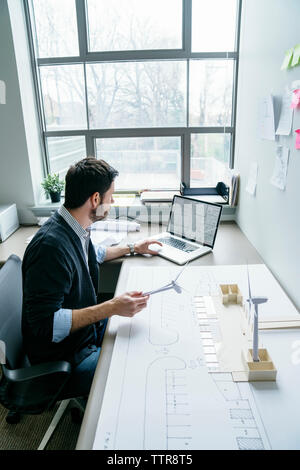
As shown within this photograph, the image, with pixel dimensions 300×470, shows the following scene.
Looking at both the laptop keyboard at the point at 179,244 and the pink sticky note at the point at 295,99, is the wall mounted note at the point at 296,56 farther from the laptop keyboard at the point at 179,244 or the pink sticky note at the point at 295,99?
the laptop keyboard at the point at 179,244

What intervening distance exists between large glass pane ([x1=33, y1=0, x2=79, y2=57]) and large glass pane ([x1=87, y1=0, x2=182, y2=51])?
0.13 m

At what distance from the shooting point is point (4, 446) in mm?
1437

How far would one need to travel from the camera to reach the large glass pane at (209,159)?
2402mm

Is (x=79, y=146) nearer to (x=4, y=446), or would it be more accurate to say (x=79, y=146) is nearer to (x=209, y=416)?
(x=4, y=446)

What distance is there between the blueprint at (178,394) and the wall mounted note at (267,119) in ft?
2.57

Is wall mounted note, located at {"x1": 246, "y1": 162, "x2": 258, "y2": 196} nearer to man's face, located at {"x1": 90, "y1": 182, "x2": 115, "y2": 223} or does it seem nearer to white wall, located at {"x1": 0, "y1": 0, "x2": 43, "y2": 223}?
man's face, located at {"x1": 90, "y1": 182, "x2": 115, "y2": 223}

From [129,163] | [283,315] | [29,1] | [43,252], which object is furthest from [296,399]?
[29,1]

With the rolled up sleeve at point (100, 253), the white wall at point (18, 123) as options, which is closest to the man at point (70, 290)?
the rolled up sleeve at point (100, 253)

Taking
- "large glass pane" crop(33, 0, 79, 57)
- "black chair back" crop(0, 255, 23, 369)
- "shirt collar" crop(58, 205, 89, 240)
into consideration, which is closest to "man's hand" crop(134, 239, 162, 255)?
"shirt collar" crop(58, 205, 89, 240)

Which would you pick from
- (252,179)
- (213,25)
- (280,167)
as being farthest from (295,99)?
(213,25)

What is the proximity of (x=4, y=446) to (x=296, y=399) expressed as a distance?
4.22 ft

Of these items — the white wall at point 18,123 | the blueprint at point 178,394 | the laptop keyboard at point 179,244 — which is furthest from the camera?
the white wall at point 18,123

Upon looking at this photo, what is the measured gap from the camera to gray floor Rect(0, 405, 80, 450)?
1437 millimetres

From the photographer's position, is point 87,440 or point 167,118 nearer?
point 87,440
